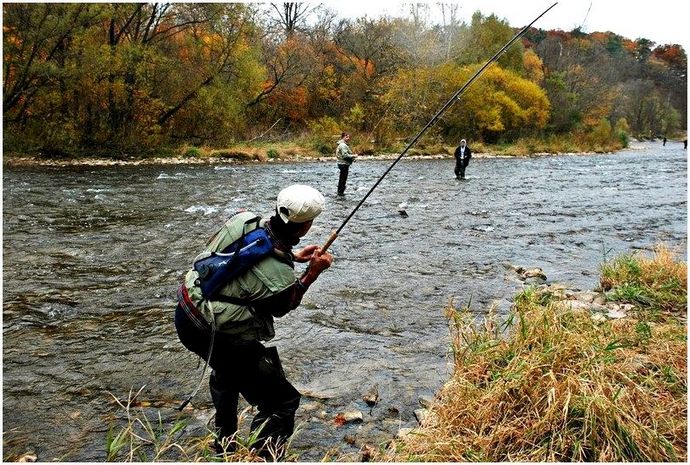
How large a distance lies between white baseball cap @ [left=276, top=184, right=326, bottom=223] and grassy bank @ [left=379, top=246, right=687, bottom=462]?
155 centimetres

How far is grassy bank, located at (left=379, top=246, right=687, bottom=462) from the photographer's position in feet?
10.1

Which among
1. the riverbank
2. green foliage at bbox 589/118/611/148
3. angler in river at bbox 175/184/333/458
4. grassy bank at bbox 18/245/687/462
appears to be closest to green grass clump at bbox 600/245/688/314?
grassy bank at bbox 18/245/687/462

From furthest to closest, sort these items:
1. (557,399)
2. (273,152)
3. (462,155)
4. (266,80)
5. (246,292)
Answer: (266,80), (273,152), (462,155), (557,399), (246,292)

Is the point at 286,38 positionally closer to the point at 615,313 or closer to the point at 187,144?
the point at 187,144

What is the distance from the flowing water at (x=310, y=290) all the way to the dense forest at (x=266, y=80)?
33.6 ft

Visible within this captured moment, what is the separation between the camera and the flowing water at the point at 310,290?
4.26 meters

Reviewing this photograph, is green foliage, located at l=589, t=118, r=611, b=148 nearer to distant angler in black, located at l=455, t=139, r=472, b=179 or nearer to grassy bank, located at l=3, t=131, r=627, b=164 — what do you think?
grassy bank, located at l=3, t=131, r=627, b=164

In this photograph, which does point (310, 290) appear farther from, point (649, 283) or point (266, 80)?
point (266, 80)

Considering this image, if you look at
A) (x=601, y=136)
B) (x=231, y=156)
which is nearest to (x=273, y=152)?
(x=231, y=156)

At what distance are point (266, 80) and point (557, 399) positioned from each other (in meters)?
41.7

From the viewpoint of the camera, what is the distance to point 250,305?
296cm

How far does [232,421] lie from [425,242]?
782 centimetres

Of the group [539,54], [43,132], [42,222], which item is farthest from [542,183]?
[539,54]

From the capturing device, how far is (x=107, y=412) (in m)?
4.14
